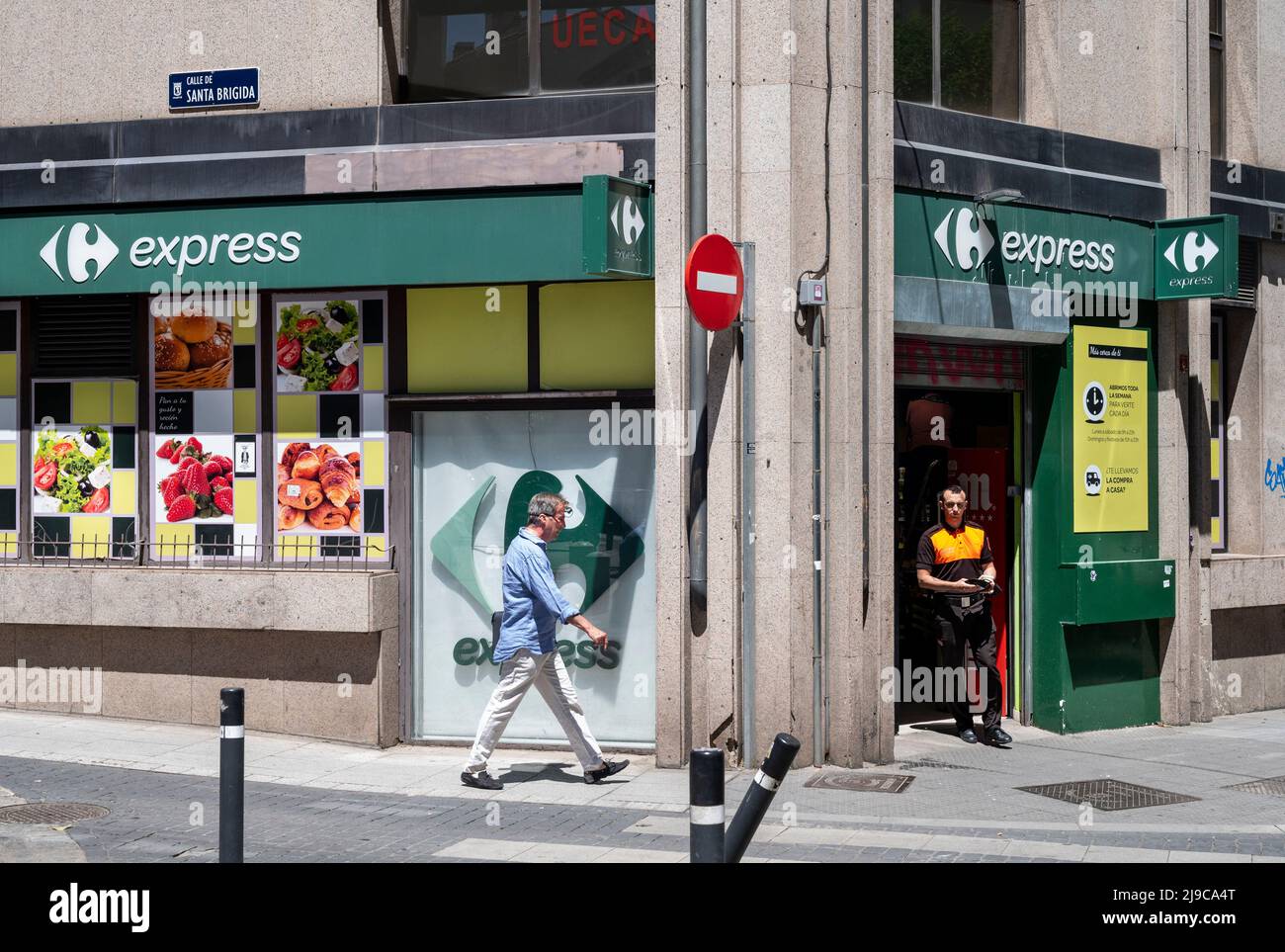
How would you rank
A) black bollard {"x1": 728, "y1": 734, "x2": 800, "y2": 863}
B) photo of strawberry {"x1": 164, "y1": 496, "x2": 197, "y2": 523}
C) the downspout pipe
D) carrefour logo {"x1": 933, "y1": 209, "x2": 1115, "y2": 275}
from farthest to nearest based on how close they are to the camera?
photo of strawberry {"x1": 164, "y1": 496, "x2": 197, "y2": 523} < carrefour logo {"x1": 933, "y1": 209, "x2": 1115, "y2": 275} < the downspout pipe < black bollard {"x1": 728, "y1": 734, "x2": 800, "y2": 863}

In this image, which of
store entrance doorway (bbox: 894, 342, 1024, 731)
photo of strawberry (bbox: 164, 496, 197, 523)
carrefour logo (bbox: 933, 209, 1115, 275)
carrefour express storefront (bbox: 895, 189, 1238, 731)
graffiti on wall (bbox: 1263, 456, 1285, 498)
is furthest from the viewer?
graffiti on wall (bbox: 1263, 456, 1285, 498)

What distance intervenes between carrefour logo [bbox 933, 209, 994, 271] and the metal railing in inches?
184

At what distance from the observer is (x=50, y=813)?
8.95 m

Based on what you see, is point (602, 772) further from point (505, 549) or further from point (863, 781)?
point (505, 549)

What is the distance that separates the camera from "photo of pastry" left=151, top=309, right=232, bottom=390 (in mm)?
11992

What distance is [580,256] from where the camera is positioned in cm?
1086

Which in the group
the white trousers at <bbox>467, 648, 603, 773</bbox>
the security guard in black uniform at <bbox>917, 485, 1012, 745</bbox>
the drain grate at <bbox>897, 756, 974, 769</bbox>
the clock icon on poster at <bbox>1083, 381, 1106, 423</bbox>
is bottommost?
the drain grate at <bbox>897, 756, 974, 769</bbox>

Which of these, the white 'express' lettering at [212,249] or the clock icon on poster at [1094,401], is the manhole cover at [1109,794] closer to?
the clock icon on poster at [1094,401]

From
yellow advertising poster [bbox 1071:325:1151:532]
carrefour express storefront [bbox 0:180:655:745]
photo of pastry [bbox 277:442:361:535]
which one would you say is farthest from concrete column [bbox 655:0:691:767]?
yellow advertising poster [bbox 1071:325:1151:532]

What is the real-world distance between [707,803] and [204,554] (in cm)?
753

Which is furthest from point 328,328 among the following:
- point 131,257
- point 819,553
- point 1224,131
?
point 1224,131

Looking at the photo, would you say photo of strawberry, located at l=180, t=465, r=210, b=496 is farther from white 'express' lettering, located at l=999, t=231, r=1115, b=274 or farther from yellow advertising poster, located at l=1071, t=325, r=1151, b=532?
yellow advertising poster, located at l=1071, t=325, r=1151, b=532

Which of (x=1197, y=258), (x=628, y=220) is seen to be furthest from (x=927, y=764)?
(x=1197, y=258)

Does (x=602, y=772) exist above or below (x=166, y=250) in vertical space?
below
